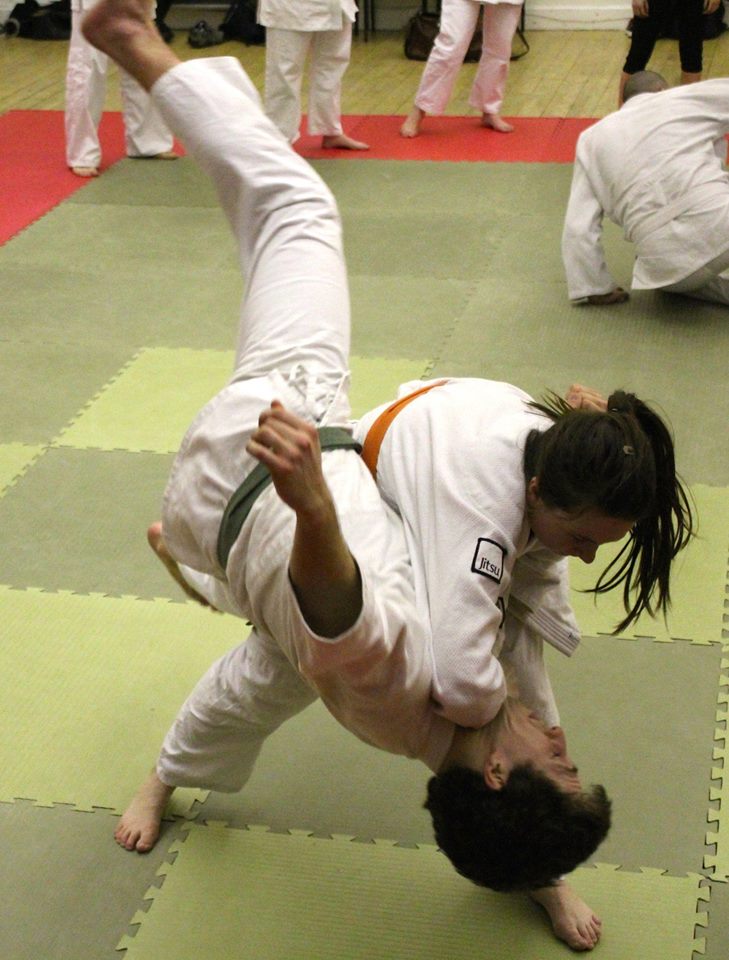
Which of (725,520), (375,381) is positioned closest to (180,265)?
(375,381)

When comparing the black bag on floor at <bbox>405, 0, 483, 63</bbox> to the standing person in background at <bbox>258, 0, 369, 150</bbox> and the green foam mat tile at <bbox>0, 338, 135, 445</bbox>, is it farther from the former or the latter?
the green foam mat tile at <bbox>0, 338, 135, 445</bbox>

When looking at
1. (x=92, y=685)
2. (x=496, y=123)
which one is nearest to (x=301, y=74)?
(x=496, y=123)

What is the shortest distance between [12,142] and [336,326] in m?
5.19

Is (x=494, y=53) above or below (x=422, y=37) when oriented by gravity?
above

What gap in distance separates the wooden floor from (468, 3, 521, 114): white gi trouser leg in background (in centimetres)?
45

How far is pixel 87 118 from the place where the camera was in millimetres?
6055

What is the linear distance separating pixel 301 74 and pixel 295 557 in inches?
197

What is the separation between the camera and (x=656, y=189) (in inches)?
171

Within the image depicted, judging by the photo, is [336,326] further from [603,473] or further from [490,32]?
[490,32]

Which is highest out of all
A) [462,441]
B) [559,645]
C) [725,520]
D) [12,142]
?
[462,441]

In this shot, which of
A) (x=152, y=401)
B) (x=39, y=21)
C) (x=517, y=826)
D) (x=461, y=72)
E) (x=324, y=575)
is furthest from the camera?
(x=39, y=21)

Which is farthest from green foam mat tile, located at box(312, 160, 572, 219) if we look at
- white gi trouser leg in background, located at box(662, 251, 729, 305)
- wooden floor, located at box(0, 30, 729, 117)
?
wooden floor, located at box(0, 30, 729, 117)

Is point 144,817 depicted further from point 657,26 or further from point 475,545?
point 657,26

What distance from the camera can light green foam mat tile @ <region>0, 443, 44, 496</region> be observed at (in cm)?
361
